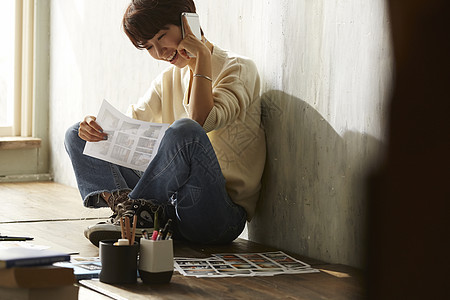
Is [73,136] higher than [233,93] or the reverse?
the reverse

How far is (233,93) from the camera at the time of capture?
7.54 ft

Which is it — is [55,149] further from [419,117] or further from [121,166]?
[419,117]

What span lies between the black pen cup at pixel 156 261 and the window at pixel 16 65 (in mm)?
2922

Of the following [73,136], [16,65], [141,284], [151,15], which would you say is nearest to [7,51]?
[16,65]

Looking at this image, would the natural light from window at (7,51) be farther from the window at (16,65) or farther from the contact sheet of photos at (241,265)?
the contact sheet of photos at (241,265)

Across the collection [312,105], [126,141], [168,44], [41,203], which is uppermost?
[168,44]

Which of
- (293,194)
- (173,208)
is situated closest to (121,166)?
(173,208)

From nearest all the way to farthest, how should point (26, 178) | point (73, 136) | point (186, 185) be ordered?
point (186, 185) → point (73, 136) → point (26, 178)

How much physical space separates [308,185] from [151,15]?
2.63 ft

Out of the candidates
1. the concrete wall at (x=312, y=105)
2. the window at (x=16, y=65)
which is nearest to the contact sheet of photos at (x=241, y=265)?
the concrete wall at (x=312, y=105)

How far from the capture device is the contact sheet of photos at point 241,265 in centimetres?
193

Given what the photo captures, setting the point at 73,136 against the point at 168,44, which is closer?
the point at 168,44

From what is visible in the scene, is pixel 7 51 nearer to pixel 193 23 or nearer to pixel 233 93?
pixel 193 23

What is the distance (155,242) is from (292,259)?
2.13 feet
